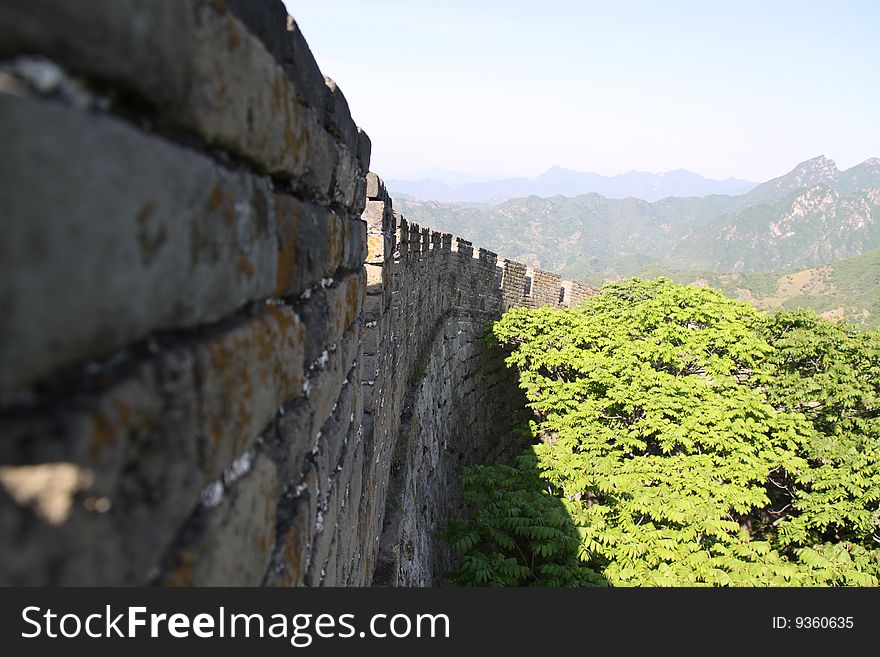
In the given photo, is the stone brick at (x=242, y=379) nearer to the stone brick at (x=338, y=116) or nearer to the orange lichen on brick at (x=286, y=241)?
the orange lichen on brick at (x=286, y=241)

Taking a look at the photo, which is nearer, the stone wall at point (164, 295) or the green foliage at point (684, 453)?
the stone wall at point (164, 295)

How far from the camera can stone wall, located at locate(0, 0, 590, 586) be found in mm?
521

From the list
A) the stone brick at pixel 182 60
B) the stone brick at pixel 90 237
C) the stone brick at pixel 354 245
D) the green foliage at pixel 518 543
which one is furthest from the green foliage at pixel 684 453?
the stone brick at pixel 90 237

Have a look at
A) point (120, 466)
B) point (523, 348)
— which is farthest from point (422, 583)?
point (523, 348)

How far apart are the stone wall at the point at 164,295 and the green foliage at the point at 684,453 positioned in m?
4.32

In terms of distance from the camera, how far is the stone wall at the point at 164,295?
521mm

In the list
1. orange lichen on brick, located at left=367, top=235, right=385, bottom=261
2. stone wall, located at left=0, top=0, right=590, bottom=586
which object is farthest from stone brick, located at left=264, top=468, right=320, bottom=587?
orange lichen on brick, located at left=367, top=235, right=385, bottom=261

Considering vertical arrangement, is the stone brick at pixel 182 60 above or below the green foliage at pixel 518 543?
above

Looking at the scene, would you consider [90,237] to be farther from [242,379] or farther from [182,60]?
[242,379]

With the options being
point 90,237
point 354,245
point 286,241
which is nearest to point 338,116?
point 354,245

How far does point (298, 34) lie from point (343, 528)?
144 cm

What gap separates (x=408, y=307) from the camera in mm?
5652

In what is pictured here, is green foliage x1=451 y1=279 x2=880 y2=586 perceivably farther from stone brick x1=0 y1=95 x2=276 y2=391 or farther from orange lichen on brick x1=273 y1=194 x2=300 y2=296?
stone brick x1=0 y1=95 x2=276 y2=391

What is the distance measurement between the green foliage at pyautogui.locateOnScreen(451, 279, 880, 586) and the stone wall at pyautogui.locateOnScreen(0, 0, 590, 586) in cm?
432
